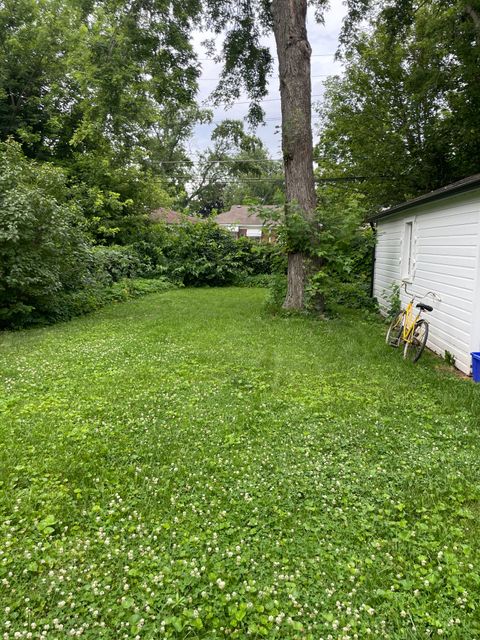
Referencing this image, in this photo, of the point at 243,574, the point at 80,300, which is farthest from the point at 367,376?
the point at 80,300

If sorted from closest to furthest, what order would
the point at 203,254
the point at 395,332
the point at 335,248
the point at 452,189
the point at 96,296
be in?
the point at 452,189
the point at 395,332
the point at 335,248
the point at 96,296
the point at 203,254

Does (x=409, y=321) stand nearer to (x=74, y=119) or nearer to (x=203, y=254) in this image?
(x=203, y=254)

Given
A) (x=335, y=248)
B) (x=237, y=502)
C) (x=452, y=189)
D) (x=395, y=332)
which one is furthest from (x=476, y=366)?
(x=335, y=248)

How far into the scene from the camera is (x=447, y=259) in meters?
5.56

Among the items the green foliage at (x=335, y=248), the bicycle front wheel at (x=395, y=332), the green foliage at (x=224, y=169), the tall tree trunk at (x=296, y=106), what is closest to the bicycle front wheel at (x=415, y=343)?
the bicycle front wheel at (x=395, y=332)

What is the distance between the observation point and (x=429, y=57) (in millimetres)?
12375

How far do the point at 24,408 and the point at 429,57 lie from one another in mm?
15027

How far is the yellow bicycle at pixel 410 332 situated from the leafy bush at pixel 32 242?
594 cm

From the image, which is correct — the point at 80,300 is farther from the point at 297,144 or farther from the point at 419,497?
the point at 419,497

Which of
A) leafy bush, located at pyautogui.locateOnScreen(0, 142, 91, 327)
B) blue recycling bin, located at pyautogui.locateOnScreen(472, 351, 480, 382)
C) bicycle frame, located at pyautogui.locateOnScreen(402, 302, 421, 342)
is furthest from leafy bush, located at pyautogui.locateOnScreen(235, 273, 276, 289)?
blue recycling bin, located at pyautogui.locateOnScreen(472, 351, 480, 382)

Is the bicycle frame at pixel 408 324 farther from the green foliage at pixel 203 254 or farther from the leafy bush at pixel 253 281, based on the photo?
the leafy bush at pixel 253 281

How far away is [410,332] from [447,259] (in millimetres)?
1196

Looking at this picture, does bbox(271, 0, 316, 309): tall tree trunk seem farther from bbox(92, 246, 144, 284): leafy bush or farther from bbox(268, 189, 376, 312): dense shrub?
bbox(92, 246, 144, 284): leafy bush

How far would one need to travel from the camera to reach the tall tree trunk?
7.98 metres
